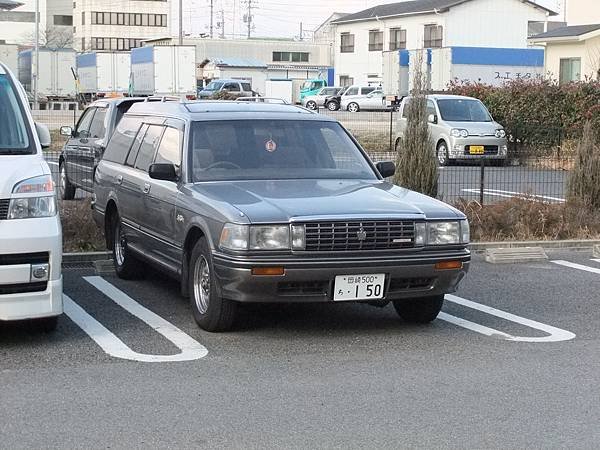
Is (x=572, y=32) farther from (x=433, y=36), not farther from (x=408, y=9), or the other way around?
(x=408, y=9)

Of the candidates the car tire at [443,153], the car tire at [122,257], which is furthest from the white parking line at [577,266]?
the car tire at [443,153]

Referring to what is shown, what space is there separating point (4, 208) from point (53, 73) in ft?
158

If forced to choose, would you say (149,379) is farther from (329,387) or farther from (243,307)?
(243,307)

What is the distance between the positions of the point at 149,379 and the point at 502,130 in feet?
61.5

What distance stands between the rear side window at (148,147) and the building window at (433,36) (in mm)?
53272

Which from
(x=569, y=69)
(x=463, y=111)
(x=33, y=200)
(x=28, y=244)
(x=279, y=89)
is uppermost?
(x=279, y=89)

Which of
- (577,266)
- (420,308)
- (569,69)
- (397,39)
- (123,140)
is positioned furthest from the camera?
(397,39)

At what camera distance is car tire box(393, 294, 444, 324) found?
793 centimetres

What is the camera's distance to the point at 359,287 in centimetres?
720

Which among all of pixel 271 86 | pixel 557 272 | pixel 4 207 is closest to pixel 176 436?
pixel 4 207

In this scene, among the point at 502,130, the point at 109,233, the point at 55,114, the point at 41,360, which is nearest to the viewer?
the point at 41,360

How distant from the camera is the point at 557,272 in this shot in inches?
428

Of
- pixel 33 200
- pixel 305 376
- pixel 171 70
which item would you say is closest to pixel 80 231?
pixel 33 200

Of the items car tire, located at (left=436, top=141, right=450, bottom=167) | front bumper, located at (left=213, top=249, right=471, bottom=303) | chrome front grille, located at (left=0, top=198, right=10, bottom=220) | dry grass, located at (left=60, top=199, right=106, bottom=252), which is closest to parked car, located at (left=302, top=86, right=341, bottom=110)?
car tire, located at (left=436, top=141, right=450, bottom=167)
